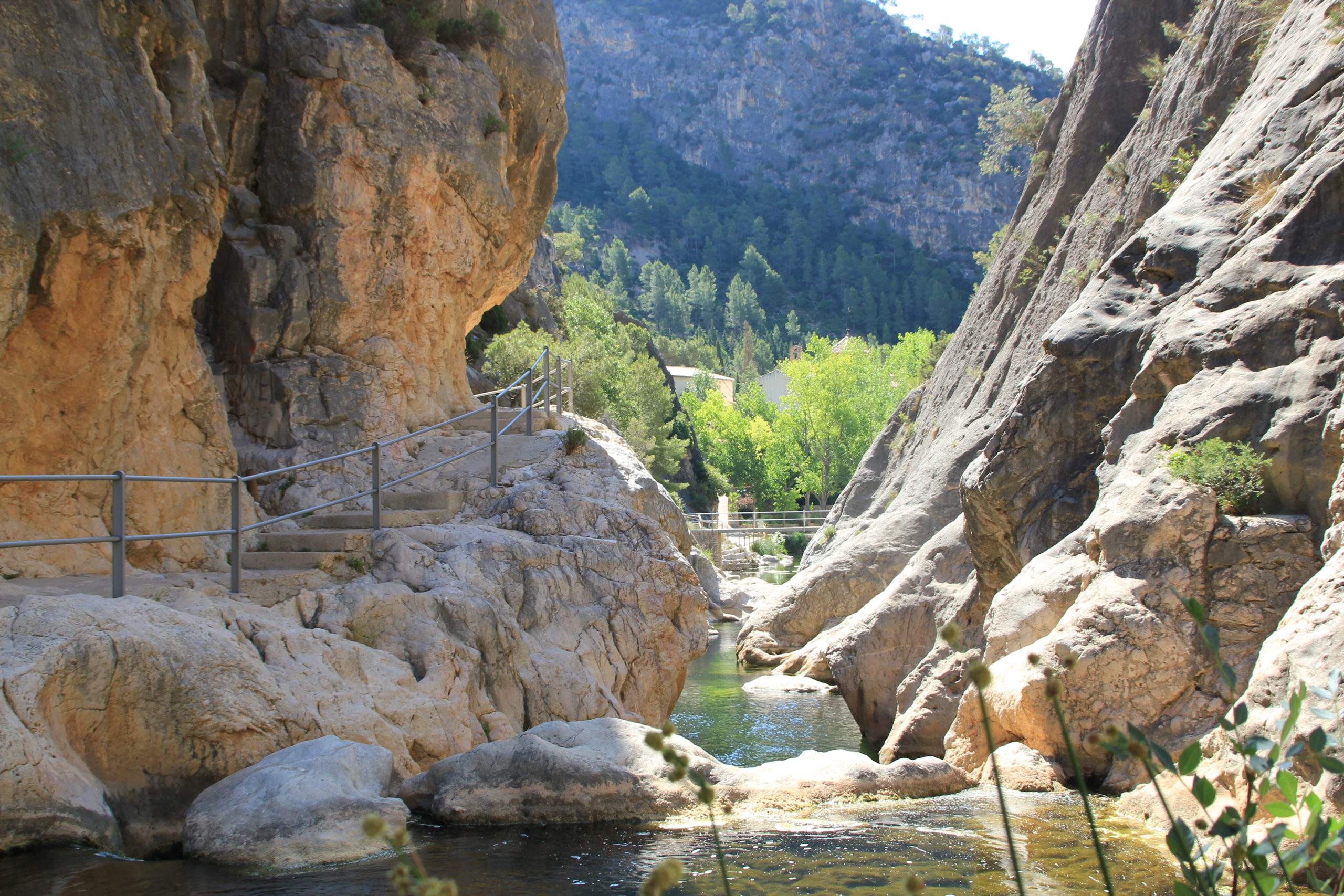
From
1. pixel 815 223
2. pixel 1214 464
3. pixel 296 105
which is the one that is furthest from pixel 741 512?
pixel 815 223

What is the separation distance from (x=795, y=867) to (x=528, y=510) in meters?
5.81

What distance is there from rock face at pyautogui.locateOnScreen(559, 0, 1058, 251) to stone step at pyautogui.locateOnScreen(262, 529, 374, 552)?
13470 centimetres

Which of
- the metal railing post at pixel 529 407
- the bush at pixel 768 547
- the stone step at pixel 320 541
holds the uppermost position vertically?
the metal railing post at pixel 529 407

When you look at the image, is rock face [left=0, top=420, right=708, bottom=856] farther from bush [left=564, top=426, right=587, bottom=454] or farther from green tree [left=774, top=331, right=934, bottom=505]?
green tree [left=774, top=331, right=934, bottom=505]

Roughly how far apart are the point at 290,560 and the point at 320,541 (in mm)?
386

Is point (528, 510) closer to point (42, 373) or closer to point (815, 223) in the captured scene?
point (42, 373)

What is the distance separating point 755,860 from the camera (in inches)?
249

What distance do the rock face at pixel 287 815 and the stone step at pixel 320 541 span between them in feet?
10.3

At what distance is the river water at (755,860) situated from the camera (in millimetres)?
5621

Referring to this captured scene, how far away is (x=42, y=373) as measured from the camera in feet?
27.9

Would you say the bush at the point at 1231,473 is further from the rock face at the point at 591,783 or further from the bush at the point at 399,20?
the bush at the point at 399,20

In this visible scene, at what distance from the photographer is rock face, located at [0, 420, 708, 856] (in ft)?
20.8

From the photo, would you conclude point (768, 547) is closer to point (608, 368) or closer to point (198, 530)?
point (608, 368)

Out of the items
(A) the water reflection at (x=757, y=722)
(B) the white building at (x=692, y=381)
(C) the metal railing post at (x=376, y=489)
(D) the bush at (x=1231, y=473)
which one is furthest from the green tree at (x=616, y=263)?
(D) the bush at (x=1231, y=473)
